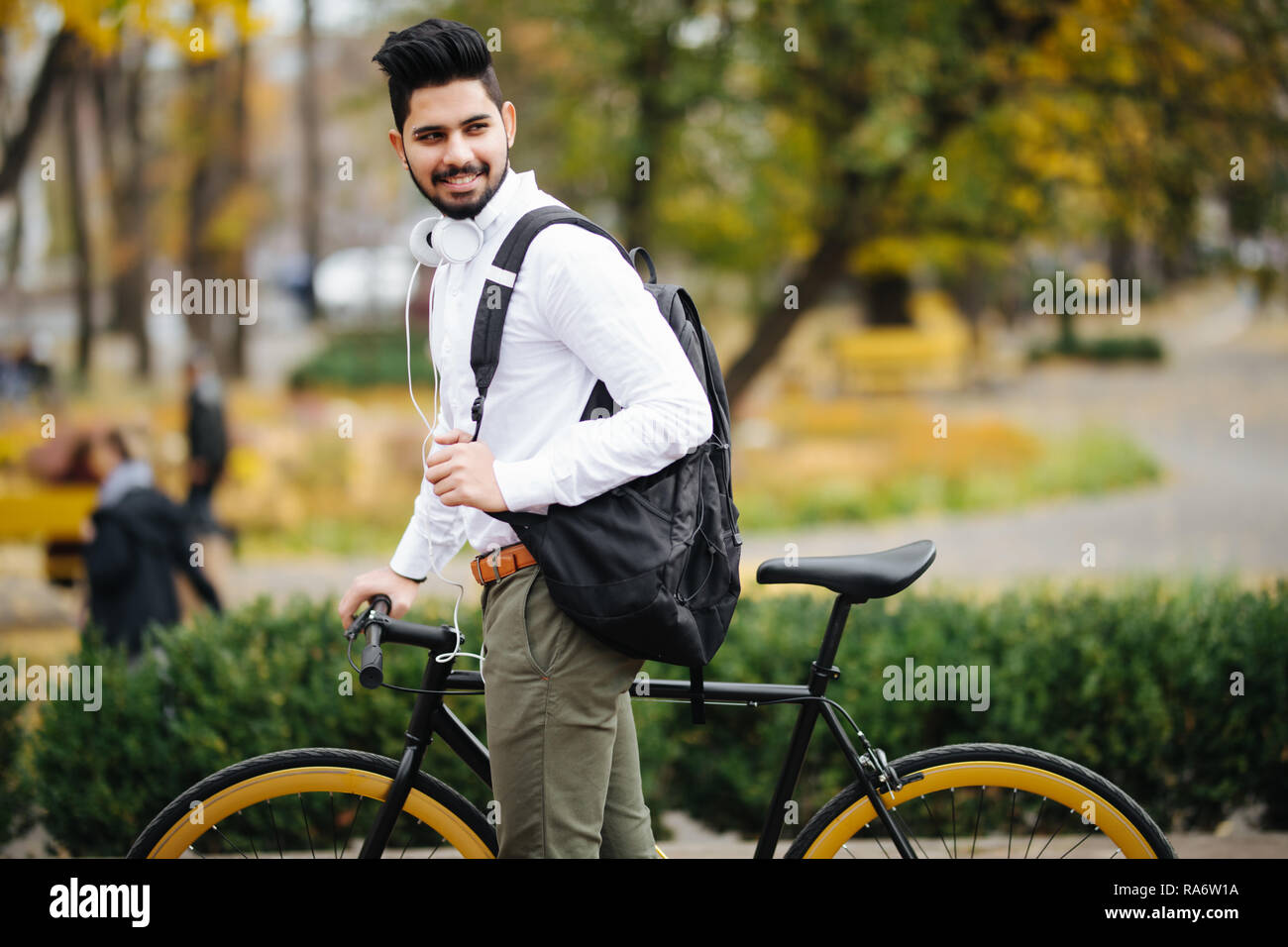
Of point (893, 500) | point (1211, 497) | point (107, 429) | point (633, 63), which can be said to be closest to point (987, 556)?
point (893, 500)

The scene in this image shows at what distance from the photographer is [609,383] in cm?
222

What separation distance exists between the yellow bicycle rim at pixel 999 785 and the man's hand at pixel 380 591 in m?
1.00

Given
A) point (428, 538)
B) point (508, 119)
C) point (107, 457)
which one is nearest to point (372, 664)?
point (428, 538)

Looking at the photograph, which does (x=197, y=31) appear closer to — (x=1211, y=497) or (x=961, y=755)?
(x=961, y=755)

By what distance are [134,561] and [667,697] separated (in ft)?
14.4

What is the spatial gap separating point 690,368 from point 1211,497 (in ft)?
40.9

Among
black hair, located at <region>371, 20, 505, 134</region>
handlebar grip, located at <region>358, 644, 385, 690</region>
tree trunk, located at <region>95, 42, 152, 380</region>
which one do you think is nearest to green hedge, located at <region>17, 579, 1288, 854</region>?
handlebar grip, located at <region>358, 644, 385, 690</region>

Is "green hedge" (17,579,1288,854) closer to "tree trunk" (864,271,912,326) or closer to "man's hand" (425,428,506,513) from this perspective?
"man's hand" (425,428,506,513)

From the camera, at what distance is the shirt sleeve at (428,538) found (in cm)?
258

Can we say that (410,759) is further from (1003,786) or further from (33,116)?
(33,116)

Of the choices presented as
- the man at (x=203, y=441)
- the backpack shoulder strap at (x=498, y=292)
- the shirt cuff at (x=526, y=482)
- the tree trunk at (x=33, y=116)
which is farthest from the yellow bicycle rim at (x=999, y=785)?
the tree trunk at (x=33, y=116)

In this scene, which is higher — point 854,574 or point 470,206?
point 470,206

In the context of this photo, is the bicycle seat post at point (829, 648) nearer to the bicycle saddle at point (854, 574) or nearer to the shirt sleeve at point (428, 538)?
the bicycle saddle at point (854, 574)

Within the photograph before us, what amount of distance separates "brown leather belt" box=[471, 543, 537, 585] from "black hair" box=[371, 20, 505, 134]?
0.87 meters
